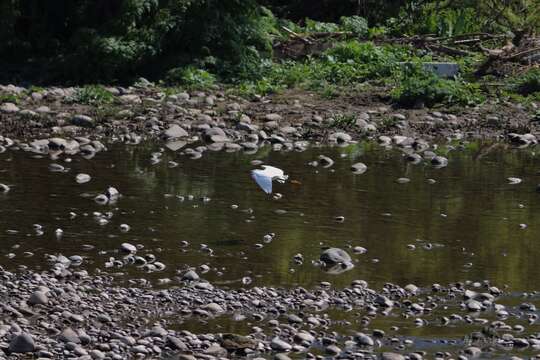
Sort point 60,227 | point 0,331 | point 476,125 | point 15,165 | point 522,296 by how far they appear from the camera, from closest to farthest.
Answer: point 0,331, point 522,296, point 60,227, point 15,165, point 476,125

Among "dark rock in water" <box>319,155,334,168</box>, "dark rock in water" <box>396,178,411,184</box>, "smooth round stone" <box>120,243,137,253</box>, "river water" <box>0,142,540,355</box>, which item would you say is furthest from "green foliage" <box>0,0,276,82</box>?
"smooth round stone" <box>120,243,137,253</box>

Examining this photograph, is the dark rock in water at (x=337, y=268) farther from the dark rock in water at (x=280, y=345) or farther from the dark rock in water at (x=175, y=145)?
the dark rock in water at (x=175, y=145)

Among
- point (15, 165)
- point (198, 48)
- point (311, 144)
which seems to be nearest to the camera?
point (15, 165)

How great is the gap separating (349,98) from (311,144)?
2123 millimetres

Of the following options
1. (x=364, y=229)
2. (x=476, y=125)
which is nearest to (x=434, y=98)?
(x=476, y=125)

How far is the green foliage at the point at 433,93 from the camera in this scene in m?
15.5

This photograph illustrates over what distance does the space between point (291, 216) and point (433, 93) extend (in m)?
5.89

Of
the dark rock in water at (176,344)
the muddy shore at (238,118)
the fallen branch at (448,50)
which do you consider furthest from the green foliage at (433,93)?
the dark rock in water at (176,344)

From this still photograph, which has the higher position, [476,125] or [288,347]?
[288,347]

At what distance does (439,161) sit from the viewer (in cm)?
1292

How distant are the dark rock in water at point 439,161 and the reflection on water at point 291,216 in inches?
5.6

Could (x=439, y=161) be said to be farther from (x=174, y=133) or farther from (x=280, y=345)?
(x=280, y=345)

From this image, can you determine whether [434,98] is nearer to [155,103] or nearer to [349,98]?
[349,98]

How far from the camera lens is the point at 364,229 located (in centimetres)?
970
